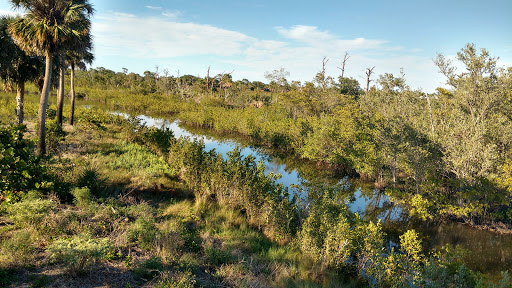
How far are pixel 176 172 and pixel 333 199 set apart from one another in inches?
311

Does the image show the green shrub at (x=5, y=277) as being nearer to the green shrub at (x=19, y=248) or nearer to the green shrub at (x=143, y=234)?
the green shrub at (x=19, y=248)

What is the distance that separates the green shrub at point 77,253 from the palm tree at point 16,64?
44.6 ft

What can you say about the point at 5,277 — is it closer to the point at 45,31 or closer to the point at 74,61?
Answer: the point at 45,31

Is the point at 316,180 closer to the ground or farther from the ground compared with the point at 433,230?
farther from the ground

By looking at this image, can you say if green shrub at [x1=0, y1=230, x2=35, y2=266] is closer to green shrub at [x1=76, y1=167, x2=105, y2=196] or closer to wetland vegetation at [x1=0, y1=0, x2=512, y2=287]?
wetland vegetation at [x1=0, y1=0, x2=512, y2=287]

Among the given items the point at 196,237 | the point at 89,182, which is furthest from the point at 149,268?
the point at 89,182

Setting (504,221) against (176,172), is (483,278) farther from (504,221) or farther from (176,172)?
(176,172)

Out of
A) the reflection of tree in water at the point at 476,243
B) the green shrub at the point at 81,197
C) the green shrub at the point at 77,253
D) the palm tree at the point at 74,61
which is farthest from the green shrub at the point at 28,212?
the palm tree at the point at 74,61

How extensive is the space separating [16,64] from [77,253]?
1683 centimetres

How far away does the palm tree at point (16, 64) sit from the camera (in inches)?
541

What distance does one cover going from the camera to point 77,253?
4.92 metres

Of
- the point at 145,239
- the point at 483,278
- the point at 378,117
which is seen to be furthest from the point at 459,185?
the point at 145,239

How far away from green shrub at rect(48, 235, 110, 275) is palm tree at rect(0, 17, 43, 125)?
1358 centimetres

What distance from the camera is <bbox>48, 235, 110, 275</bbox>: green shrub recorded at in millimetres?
4863
